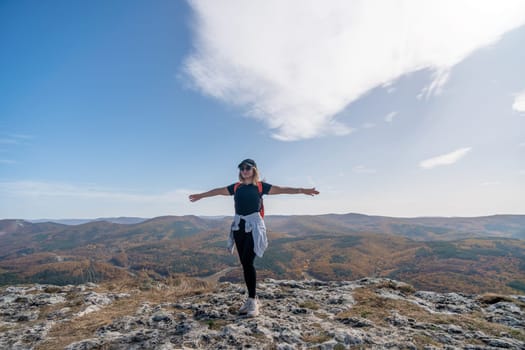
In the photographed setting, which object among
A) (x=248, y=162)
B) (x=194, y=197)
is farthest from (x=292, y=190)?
(x=194, y=197)

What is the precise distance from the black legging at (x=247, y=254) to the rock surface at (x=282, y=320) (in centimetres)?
93

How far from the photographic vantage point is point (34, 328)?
24.2 ft

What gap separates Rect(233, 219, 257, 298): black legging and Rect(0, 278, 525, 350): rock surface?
3.07 feet

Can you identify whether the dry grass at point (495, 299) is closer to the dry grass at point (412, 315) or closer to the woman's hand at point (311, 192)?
the dry grass at point (412, 315)

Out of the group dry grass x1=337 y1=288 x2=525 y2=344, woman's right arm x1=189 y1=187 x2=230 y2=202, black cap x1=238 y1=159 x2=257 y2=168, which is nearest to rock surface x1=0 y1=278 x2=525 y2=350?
dry grass x1=337 y1=288 x2=525 y2=344

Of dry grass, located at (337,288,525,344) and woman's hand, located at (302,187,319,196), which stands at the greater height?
woman's hand, located at (302,187,319,196)

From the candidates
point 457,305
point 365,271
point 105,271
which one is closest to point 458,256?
point 365,271

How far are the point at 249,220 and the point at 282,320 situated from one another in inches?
118

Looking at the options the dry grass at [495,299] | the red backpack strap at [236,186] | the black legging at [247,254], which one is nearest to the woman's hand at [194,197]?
the red backpack strap at [236,186]

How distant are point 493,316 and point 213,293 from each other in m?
9.98

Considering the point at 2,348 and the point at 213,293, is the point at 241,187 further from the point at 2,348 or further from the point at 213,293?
the point at 2,348

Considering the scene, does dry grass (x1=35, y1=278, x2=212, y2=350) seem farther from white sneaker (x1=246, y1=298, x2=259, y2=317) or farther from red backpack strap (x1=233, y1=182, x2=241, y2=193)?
red backpack strap (x1=233, y1=182, x2=241, y2=193)

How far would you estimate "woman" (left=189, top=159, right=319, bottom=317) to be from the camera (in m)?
7.23

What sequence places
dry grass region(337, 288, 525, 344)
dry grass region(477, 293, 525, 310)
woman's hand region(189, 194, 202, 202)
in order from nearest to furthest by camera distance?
dry grass region(337, 288, 525, 344), woman's hand region(189, 194, 202, 202), dry grass region(477, 293, 525, 310)
